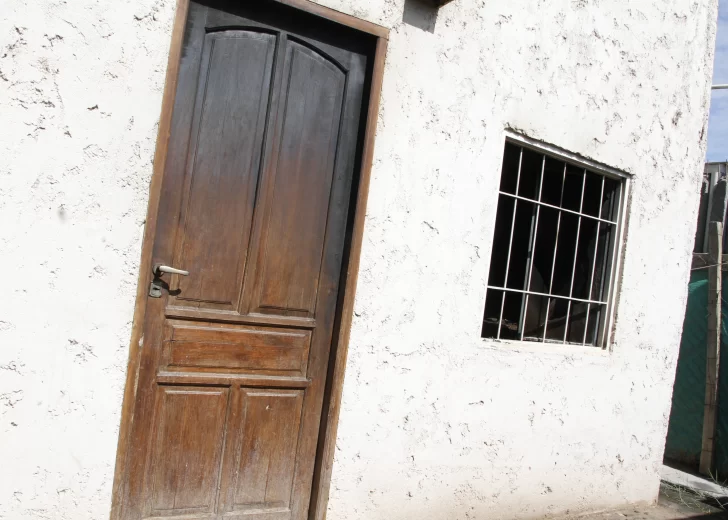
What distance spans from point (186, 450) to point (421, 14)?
101 inches

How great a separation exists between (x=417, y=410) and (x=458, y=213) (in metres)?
1.14

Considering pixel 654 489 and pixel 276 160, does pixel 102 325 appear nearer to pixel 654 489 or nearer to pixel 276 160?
pixel 276 160

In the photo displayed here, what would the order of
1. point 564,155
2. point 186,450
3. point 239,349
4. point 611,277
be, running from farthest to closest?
point 611,277, point 564,155, point 239,349, point 186,450

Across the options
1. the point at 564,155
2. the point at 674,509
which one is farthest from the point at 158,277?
the point at 674,509

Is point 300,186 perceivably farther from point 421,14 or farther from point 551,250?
point 551,250

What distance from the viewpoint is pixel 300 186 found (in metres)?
3.34

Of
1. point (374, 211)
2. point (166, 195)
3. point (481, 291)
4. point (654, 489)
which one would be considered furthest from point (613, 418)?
point (166, 195)

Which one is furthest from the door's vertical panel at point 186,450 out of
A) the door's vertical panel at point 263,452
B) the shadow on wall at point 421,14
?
the shadow on wall at point 421,14

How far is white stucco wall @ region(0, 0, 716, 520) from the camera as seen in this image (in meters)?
2.71

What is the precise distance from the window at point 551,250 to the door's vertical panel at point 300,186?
4.23ft

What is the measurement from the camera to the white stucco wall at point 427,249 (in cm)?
271

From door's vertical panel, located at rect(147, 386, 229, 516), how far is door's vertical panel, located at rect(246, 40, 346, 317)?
0.52 meters

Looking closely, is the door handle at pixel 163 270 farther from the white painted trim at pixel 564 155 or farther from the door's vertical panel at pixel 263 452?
the white painted trim at pixel 564 155

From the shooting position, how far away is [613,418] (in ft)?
15.6
